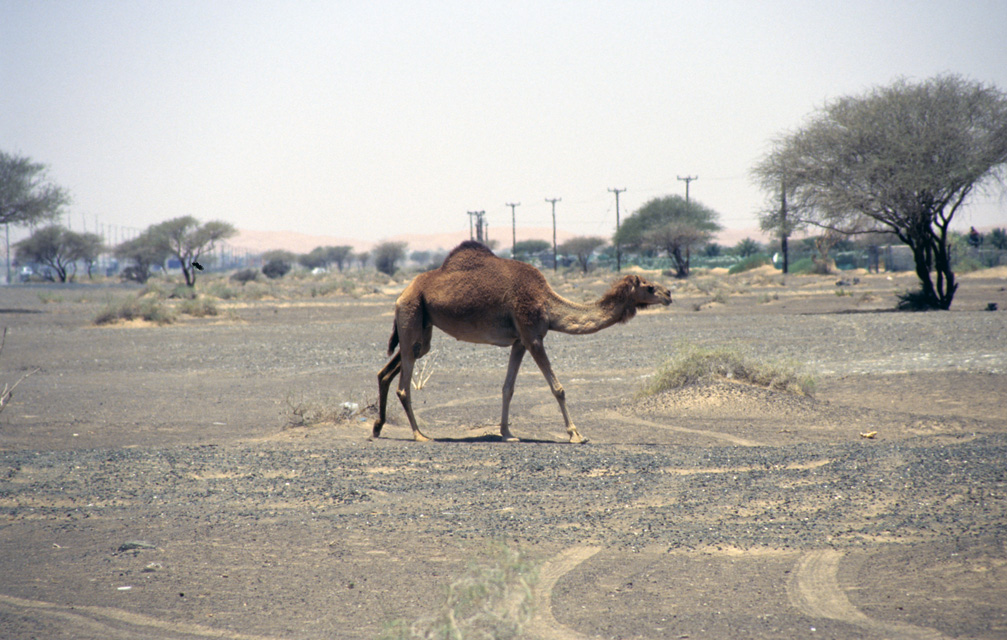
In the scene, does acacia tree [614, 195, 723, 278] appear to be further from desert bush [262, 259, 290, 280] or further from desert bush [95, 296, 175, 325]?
desert bush [95, 296, 175, 325]

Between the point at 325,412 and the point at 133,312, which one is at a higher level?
the point at 133,312

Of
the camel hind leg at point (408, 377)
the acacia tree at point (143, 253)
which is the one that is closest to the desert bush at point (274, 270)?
the acacia tree at point (143, 253)

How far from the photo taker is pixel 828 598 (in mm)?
4863

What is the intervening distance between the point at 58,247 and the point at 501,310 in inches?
3551

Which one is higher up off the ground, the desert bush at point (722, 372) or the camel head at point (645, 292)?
the camel head at point (645, 292)

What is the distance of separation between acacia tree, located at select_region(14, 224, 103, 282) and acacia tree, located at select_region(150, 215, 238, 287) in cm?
1883

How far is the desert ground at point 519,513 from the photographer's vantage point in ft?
15.3

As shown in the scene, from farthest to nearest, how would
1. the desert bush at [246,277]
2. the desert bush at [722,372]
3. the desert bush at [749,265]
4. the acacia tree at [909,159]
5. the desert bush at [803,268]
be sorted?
the desert bush at [246,277] < the desert bush at [749,265] < the desert bush at [803,268] < the acacia tree at [909,159] < the desert bush at [722,372]

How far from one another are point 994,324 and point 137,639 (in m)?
23.0

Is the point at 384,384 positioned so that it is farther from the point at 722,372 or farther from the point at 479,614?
the point at 479,614

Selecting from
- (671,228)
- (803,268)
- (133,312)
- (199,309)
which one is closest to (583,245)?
(671,228)

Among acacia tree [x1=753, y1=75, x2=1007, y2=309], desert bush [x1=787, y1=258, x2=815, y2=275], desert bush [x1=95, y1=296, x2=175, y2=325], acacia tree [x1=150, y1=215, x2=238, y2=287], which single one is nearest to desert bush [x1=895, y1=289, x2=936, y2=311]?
acacia tree [x1=753, y1=75, x2=1007, y2=309]

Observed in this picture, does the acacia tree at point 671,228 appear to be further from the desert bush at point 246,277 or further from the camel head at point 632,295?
the camel head at point 632,295

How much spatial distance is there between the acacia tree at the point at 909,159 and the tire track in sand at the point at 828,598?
26085mm
